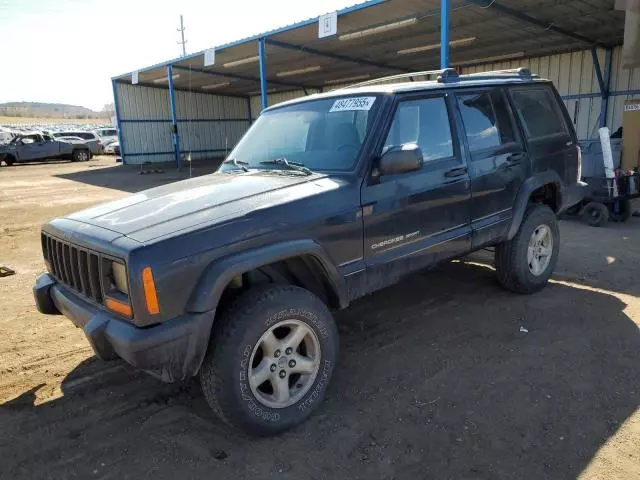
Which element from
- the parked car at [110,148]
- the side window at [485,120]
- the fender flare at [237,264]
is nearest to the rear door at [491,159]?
the side window at [485,120]

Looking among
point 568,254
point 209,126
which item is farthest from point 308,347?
point 209,126

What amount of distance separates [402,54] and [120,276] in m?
16.6

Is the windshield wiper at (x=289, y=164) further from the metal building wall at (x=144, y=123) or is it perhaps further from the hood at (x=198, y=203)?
the metal building wall at (x=144, y=123)

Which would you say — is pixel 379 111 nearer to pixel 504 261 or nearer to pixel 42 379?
pixel 504 261

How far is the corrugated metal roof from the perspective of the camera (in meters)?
11.5

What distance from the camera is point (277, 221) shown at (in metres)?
2.84

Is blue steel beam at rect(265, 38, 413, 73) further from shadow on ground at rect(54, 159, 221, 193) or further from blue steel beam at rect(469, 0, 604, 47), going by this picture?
blue steel beam at rect(469, 0, 604, 47)

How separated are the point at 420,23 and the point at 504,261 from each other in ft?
32.9

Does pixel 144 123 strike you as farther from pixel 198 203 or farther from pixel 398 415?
pixel 398 415

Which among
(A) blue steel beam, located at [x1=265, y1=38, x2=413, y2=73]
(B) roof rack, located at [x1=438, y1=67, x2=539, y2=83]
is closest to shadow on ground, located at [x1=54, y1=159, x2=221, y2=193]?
(A) blue steel beam, located at [x1=265, y1=38, x2=413, y2=73]

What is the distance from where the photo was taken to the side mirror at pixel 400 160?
318 cm

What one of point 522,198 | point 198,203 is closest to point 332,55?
point 522,198

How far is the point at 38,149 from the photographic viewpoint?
27.2m

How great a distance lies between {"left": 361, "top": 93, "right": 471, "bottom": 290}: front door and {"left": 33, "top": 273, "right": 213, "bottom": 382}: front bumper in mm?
1298
